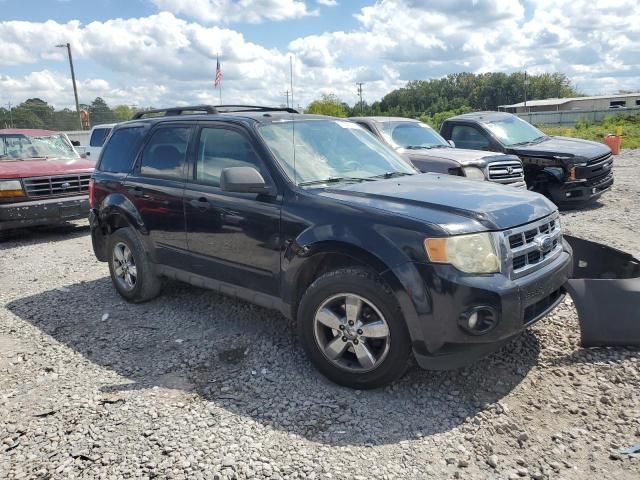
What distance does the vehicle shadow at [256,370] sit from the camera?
130 inches

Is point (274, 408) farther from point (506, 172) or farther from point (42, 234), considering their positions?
point (42, 234)

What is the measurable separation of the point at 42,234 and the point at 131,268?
17.6ft

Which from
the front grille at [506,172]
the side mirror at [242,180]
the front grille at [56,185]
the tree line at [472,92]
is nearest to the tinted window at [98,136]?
the front grille at [56,185]

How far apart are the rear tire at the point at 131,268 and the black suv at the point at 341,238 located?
0.08ft

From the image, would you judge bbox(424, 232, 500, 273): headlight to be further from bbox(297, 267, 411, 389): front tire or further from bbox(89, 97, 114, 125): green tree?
bbox(89, 97, 114, 125): green tree

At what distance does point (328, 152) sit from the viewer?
172 inches

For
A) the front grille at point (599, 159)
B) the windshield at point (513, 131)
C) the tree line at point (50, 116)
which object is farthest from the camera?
the tree line at point (50, 116)

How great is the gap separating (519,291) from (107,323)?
3733mm

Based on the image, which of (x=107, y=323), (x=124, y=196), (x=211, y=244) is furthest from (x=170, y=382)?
(x=124, y=196)

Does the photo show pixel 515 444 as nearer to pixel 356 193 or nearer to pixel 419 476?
pixel 419 476

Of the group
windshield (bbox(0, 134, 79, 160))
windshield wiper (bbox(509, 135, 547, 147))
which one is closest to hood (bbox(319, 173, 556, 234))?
windshield wiper (bbox(509, 135, 547, 147))

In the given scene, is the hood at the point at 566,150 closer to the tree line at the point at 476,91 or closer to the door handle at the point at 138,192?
the door handle at the point at 138,192

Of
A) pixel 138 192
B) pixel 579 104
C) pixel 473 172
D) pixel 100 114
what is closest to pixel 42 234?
pixel 138 192

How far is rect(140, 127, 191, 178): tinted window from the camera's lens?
15.8 ft
